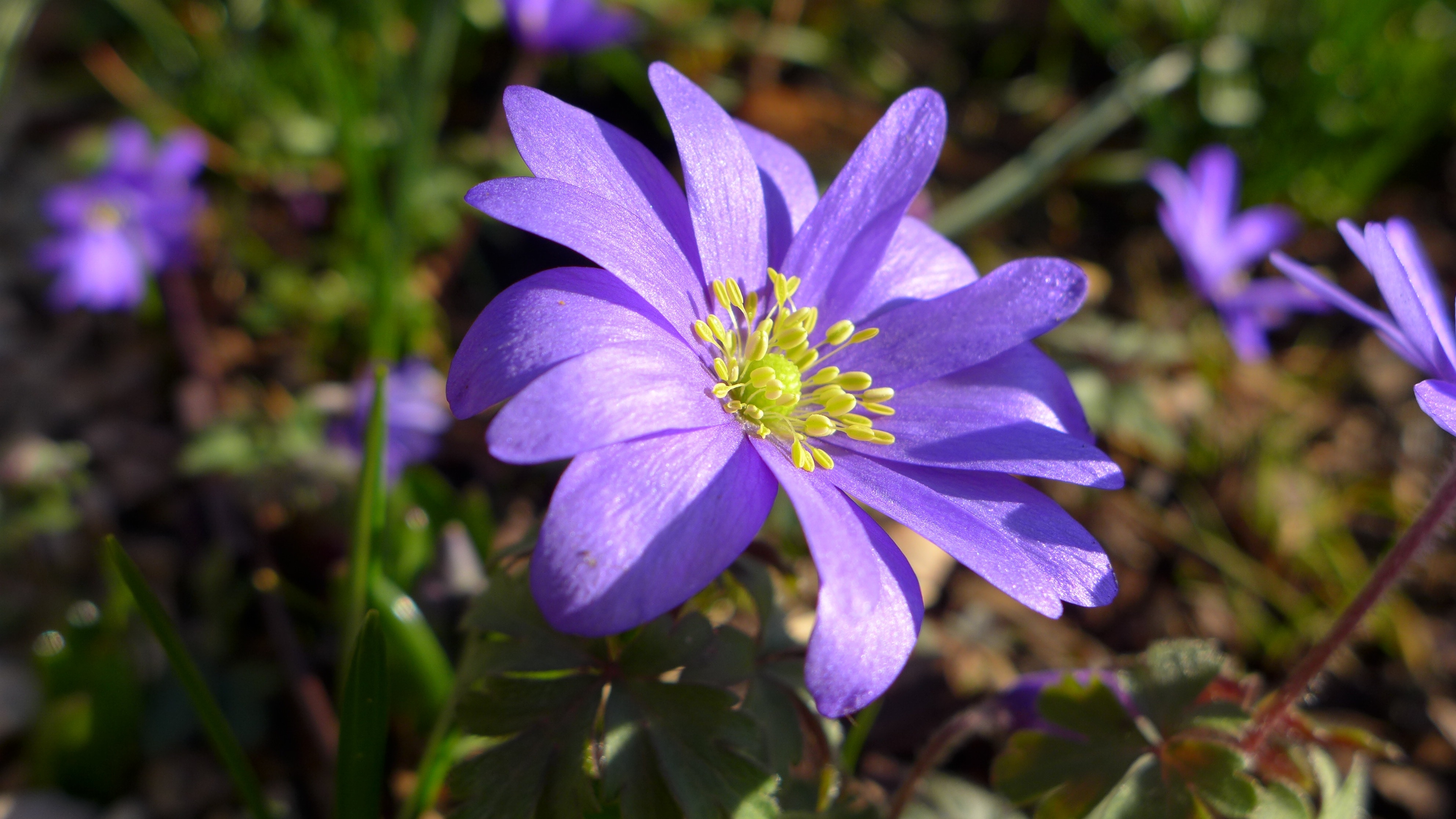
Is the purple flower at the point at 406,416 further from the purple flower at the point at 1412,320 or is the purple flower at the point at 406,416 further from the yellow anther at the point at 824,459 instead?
the purple flower at the point at 1412,320

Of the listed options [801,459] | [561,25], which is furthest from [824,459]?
[561,25]

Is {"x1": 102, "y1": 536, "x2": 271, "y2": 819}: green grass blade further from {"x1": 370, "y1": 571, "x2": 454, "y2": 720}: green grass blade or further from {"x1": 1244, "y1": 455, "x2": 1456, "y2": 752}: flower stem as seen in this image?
{"x1": 1244, "y1": 455, "x2": 1456, "y2": 752}: flower stem

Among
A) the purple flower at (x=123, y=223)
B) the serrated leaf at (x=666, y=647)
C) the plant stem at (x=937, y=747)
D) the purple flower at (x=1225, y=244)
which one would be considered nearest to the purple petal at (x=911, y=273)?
the serrated leaf at (x=666, y=647)

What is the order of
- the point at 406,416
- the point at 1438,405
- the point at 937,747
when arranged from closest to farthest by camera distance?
the point at 1438,405 < the point at 937,747 < the point at 406,416

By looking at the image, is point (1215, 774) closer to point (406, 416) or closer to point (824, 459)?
point (824, 459)

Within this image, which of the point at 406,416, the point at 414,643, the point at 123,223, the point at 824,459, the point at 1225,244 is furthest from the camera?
the point at 1225,244

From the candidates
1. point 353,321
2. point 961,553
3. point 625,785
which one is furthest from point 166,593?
point 961,553

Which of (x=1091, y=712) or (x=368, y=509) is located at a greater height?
(x=1091, y=712)

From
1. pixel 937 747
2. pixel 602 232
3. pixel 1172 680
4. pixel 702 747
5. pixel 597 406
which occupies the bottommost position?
pixel 937 747
